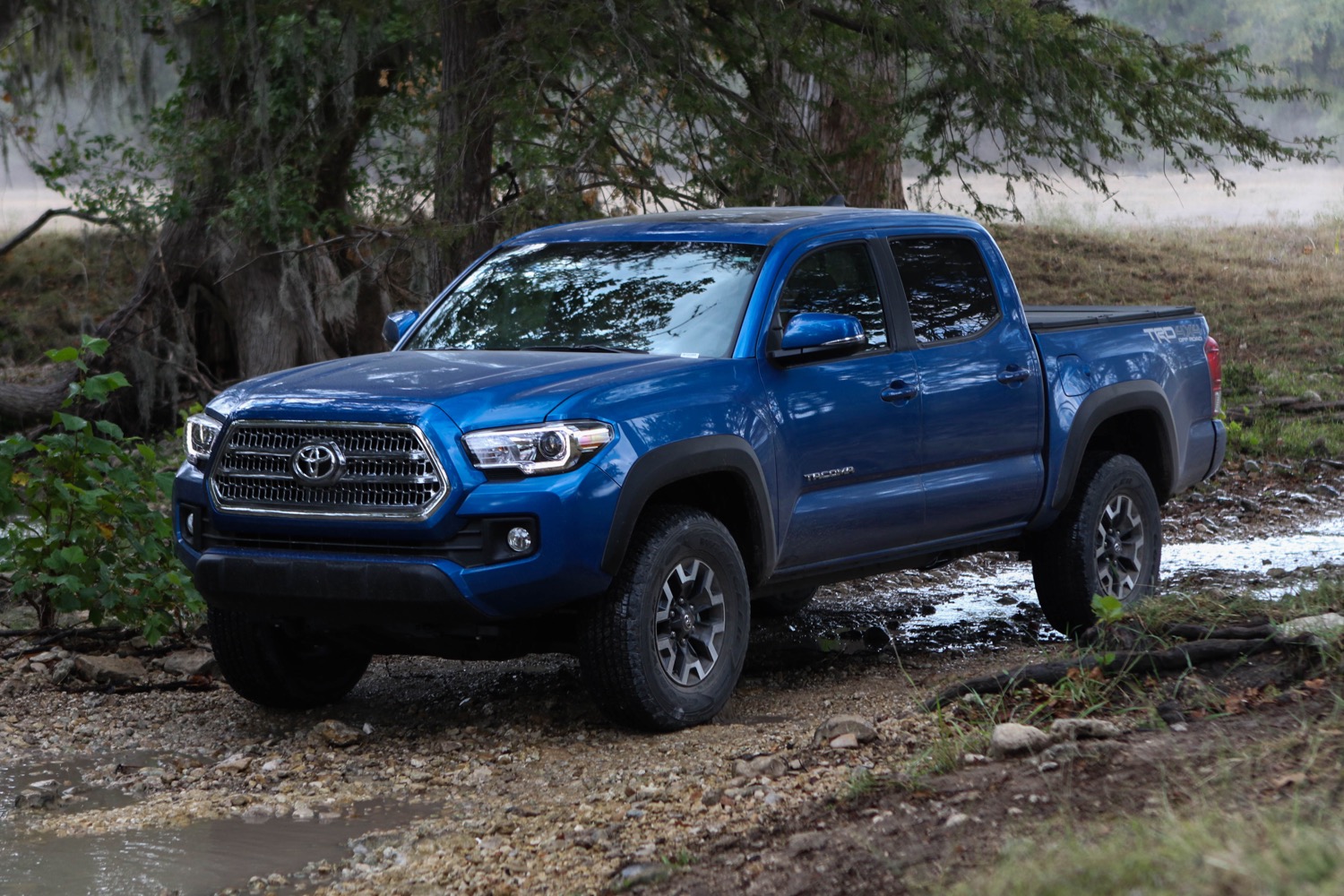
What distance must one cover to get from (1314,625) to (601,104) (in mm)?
6242

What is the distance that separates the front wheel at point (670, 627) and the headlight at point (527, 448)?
491mm

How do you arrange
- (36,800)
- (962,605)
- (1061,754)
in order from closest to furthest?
(1061,754)
(36,800)
(962,605)

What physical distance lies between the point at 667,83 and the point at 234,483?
213 inches

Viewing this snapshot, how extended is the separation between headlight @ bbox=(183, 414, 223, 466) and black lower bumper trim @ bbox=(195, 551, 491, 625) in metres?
0.41

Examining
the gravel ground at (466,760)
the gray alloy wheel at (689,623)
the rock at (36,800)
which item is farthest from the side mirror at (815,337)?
the rock at (36,800)

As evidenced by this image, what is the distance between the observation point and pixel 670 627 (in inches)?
225

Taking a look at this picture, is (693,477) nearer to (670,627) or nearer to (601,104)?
(670,627)

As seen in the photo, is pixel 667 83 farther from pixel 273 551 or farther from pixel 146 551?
pixel 273 551

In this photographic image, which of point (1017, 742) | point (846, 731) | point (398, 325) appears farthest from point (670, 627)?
point (398, 325)

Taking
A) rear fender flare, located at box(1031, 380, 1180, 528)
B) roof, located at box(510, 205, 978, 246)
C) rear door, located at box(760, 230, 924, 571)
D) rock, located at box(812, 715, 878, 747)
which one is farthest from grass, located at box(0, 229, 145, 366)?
rock, located at box(812, 715, 878, 747)

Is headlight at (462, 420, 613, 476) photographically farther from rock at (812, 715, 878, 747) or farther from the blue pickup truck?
rock at (812, 715, 878, 747)

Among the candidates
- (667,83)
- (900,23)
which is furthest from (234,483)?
(900,23)

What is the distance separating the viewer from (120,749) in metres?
5.96

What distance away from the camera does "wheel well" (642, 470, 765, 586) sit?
5.88 m
